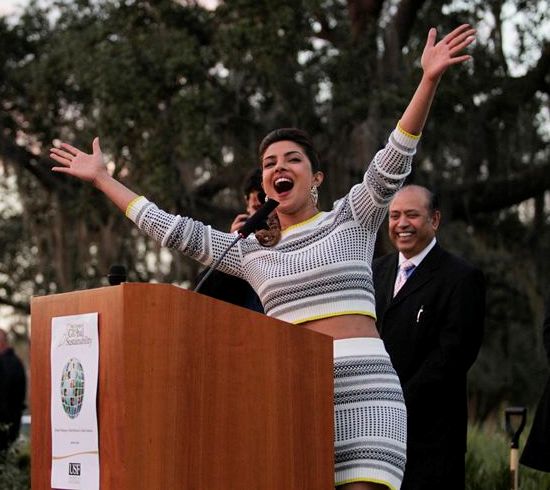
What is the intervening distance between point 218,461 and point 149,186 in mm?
11758

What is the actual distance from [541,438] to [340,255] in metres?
2.41

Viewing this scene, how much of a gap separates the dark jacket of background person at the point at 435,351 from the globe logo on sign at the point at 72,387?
7.85ft

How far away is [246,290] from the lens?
550 cm

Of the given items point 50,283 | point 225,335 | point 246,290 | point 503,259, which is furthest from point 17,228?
point 225,335

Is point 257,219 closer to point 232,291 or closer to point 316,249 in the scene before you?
point 316,249

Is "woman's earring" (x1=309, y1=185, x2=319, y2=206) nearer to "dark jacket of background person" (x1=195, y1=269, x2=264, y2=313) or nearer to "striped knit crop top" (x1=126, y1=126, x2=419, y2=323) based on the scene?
"striped knit crop top" (x1=126, y1=126, x2=419, y2=323)

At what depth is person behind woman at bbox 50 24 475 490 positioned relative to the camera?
3.49 meters

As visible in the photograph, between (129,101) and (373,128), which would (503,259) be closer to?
(373,128)

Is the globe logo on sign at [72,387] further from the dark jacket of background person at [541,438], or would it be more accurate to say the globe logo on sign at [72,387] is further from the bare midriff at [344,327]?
the dark jacket of background person at [541,438]

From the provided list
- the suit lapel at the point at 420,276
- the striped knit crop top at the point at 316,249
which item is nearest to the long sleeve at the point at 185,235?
the striped knit crop top at the point at 316,249

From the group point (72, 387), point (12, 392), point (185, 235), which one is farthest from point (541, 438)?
point (12, 392)

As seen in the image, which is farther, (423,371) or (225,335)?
(423,371)

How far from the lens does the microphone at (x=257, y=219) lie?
3621mm

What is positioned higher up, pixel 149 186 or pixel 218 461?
pixel 149 186
